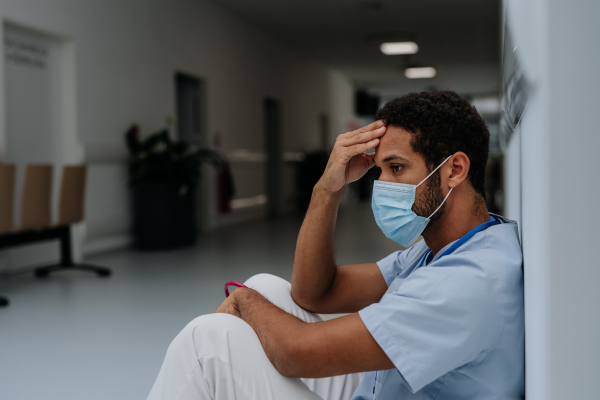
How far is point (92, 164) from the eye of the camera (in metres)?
5.50

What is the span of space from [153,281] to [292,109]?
758 centimetres

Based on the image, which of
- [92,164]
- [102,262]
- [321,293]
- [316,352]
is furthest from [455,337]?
[92,164]

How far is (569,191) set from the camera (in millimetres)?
571

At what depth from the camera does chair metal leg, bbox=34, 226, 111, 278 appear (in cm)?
434

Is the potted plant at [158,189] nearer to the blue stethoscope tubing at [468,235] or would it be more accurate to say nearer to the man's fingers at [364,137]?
the man's fingers at [364,137]

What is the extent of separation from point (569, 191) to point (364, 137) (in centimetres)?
59

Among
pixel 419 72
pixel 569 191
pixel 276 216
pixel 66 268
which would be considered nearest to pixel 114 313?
pixel 66 268

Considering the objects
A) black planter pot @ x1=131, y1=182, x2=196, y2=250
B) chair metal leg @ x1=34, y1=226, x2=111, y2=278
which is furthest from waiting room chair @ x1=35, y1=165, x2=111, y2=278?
black planter pot @ x1=131, y1=182, x2=196, y2=250

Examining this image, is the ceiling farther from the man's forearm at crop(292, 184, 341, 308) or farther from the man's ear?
the man's ear

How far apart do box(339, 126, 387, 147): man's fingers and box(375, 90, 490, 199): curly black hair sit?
3 centimetres

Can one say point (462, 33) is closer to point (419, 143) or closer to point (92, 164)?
point (92, 164)

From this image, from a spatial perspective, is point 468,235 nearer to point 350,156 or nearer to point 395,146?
point 395,146

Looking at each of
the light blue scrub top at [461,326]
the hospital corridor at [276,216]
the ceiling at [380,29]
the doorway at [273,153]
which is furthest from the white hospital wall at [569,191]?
the doorway at [273,153]

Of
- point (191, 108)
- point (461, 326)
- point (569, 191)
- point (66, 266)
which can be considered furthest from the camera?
point (191, 108)
